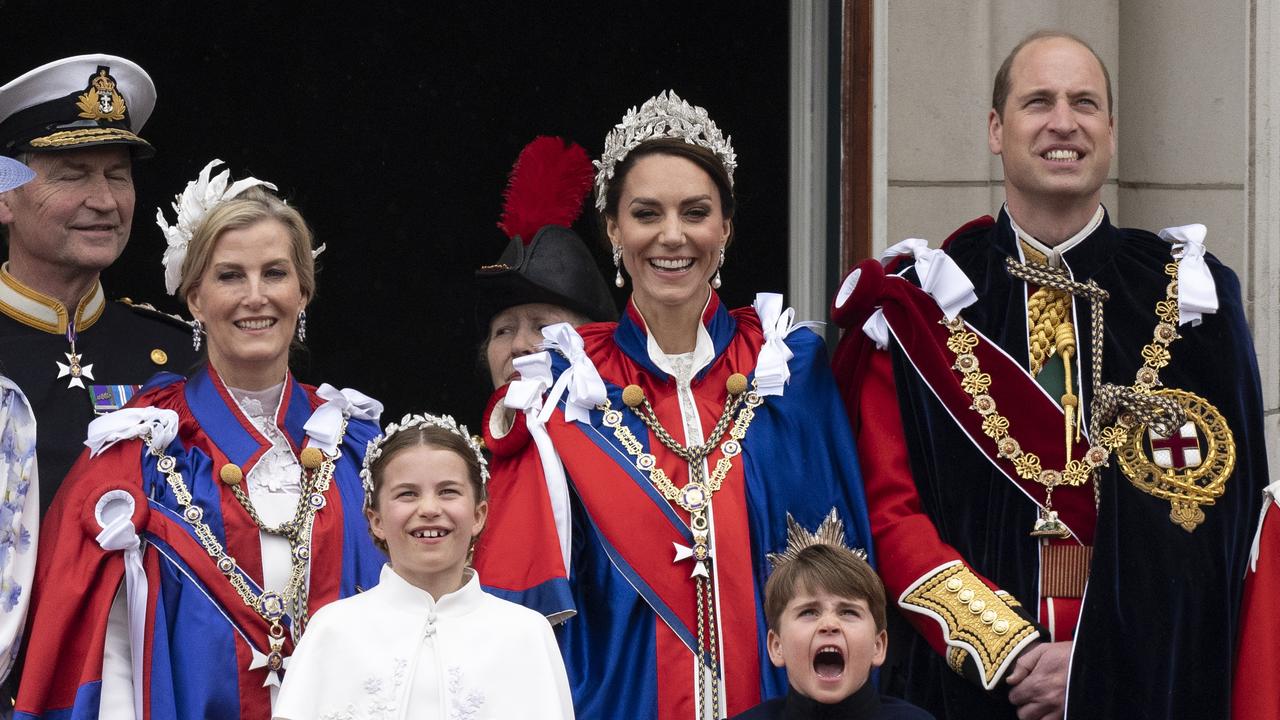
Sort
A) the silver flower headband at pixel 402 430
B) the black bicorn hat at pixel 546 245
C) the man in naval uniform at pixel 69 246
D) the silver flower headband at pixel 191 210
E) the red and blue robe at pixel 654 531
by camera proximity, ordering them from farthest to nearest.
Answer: the black bicorn hat at pixel 546 245 < the man in naval uniform at pixel 69 246 < the silver flower headband at pixel 191 210 < the red and blue robe at pixel 654 531 < the silver flower headband at pixel 402 430

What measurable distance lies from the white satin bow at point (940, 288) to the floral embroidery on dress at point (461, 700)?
1191 millimetres

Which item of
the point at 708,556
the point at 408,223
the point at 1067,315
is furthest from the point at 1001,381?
the point at 408,223

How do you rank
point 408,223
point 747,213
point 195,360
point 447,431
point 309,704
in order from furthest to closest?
point 408,223 → point 747,213 → point 195,360 → point 447,431 → point 309,704

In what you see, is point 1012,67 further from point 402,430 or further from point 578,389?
point 402,430

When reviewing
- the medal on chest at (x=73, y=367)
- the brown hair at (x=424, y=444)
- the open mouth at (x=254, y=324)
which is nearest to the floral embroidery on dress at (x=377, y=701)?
the brown hair at (x=424, y=444)

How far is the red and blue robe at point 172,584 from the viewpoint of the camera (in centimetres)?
346

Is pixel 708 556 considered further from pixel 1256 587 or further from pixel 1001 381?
pixel 1256 587

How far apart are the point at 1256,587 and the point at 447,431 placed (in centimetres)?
163

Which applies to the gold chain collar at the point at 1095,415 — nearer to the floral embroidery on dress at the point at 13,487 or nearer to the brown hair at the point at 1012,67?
the brown hair at the point at 1012,67

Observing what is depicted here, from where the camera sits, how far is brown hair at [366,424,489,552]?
11.2ft

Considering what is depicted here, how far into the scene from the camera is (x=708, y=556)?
362 cm

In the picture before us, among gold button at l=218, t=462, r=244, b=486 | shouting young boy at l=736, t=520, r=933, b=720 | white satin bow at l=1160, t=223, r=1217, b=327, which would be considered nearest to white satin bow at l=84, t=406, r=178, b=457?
gold button at l=218, t=462, r=244, b=486

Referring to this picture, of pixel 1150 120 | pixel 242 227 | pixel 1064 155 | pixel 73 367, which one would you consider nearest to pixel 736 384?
pixel 1064 155

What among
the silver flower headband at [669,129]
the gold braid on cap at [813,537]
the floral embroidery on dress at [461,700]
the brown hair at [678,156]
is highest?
the silver flower headband at [669,129]
